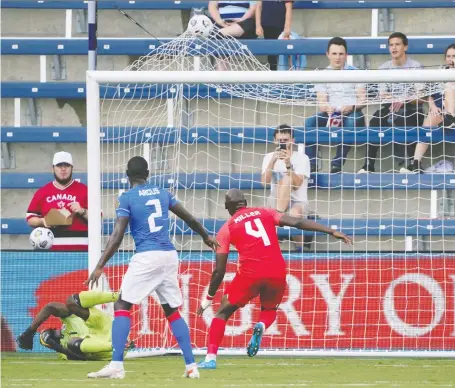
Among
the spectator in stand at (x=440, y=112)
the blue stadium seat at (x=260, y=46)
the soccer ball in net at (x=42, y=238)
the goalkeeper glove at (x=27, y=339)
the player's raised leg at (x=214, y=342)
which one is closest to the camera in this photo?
the player's raised leg at (x=214, y=342)

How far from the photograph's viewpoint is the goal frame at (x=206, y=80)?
438 inches

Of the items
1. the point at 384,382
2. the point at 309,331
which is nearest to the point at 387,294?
the point at 309,331

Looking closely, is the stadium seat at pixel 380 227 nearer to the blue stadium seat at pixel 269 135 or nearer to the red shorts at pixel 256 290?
the blue stadium seat at pixel 269 135

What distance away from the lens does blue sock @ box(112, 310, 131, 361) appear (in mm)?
9062

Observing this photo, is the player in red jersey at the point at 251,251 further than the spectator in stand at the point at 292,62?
No

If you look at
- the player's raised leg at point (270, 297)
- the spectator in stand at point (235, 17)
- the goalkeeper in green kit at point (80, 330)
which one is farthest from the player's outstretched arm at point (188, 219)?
the spectator in stand at point (235, 17)

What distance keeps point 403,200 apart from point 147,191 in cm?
471

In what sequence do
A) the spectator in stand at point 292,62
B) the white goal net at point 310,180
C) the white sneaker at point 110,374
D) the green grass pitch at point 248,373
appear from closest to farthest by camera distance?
the green grass pitch at point 248,373 < the white sneaker at point 110,374 < the white goal net at point 310,180 < the spectator in stand at point 292,62

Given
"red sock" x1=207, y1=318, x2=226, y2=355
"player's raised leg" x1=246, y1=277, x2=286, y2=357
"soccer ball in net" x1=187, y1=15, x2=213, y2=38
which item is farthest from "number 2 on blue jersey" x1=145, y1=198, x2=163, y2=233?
"soccer ball in net" x1=187, y1=15, x2=213, y2=38

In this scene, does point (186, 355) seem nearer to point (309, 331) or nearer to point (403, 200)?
point (309, 331)

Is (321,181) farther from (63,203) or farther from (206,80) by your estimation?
(63,203)

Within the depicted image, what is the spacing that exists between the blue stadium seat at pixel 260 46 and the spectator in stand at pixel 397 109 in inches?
35.9

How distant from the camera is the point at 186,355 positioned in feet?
30.2

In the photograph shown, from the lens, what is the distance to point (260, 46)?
48.0ft
